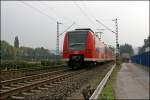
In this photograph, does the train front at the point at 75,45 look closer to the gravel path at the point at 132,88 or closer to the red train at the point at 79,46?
the red train at the point at 79,46

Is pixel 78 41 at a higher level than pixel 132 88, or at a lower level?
higher

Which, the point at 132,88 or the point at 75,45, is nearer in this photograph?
the point at 132,88

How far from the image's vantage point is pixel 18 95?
33.2ft

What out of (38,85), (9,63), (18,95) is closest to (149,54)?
(9,63)

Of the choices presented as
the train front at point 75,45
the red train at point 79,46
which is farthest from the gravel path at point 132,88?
the train front at point 75,45

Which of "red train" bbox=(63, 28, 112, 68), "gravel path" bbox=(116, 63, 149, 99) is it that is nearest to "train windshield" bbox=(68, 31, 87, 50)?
"red train" bbox=(63, 28, 112, 68)

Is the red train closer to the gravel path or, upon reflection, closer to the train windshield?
the train windshield

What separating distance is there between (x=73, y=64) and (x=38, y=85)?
587 inches

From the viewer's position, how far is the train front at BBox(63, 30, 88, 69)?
26547mm

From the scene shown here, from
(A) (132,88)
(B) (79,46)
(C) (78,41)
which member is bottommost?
(A) (132,88)

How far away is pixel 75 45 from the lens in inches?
1048

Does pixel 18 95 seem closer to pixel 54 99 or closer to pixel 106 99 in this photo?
pixel 54 99

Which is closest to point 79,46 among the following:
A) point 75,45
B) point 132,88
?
point 75,45

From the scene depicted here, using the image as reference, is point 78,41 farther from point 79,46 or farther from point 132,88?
point 132,88
